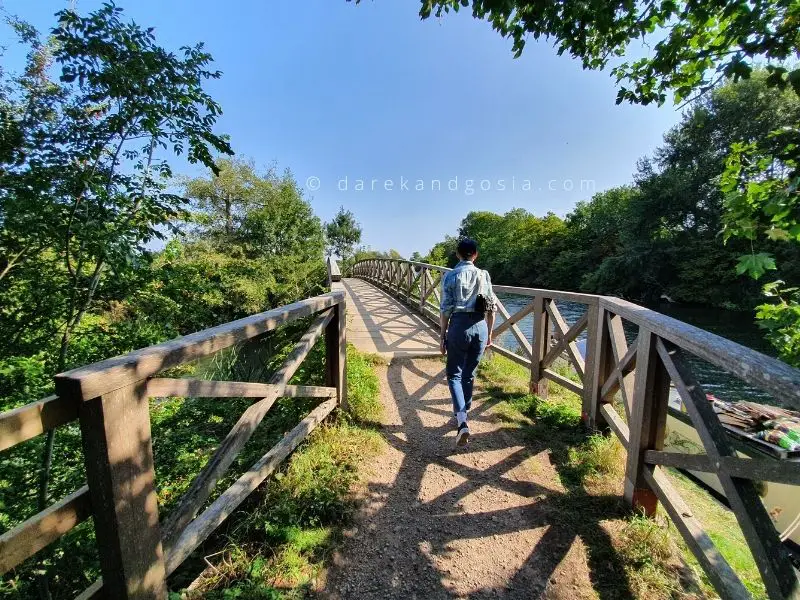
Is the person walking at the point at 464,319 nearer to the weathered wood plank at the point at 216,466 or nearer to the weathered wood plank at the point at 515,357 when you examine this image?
the weathered wood plank at the point at 216,466

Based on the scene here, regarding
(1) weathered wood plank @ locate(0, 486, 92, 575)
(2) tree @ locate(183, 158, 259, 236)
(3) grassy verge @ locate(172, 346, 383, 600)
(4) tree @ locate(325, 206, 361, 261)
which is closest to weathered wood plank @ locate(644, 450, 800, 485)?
(3) grassy verge @ locate(172, 346, 383, 600)

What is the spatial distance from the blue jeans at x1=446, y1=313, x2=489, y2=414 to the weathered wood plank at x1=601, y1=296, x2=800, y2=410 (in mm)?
1179

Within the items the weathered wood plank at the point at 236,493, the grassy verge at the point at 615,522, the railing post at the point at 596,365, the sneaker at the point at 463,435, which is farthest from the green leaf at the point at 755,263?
the weathered wood plank at the point at 236,493

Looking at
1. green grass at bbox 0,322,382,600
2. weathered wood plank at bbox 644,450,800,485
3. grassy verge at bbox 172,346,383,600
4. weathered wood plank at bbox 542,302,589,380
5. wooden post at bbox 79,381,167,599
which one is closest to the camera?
wooden post at bbox 79,381,167,599

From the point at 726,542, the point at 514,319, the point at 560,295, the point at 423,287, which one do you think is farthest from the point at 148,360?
the point at 423,287

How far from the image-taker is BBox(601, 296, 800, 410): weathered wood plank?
108 centimetres

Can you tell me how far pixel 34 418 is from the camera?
0.89m

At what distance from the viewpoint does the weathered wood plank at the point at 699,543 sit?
1.51 metres

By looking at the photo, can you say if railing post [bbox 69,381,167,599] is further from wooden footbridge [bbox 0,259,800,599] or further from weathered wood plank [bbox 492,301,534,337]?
weathered wood plank [bbox 492,301,534,337]

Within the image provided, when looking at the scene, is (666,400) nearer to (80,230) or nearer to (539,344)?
(539,344)

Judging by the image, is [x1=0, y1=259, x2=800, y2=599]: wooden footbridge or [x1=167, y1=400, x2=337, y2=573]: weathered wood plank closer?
[x1=0, y1=259, x2=800, y2=599]: wooden footbridge

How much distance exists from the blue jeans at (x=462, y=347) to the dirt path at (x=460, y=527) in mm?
478

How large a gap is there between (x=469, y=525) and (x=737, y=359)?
168 centimetres

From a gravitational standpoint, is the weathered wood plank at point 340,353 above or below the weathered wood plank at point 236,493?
above
